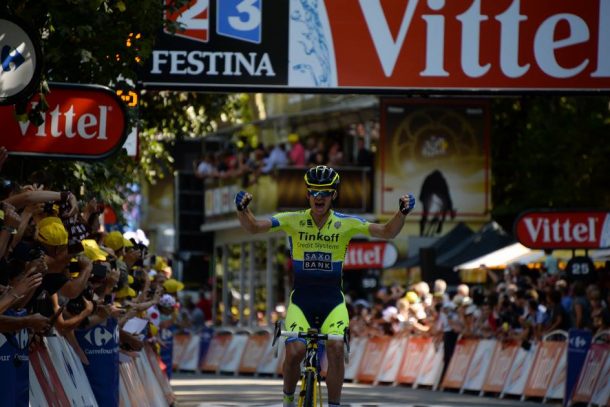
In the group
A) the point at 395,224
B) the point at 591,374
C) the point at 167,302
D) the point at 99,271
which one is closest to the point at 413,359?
the point at 591,374

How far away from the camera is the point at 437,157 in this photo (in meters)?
48.0

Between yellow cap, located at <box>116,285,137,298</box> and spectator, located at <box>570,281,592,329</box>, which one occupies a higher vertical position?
yellow cap, located at <box>116,285,137,298</box>

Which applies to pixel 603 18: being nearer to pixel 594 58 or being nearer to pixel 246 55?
pixel 594 58

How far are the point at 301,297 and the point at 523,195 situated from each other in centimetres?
3165

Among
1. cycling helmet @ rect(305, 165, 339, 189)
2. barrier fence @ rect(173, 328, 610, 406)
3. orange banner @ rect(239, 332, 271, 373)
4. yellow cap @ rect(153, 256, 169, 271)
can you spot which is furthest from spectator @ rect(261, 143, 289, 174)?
cycling helmet @ rect(305, 165, 339, 189)

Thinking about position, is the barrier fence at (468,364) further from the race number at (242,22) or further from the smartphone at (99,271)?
the smartphone at (99,271)

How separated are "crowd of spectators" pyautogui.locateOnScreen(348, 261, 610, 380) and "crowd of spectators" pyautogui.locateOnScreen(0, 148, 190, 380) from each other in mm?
8521

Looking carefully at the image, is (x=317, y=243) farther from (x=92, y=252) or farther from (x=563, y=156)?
(x=563, y=156)

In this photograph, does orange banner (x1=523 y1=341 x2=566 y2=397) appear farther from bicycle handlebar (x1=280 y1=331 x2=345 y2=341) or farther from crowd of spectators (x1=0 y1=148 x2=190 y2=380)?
bicycle handlebar (x1=280 y1=331 x2=345 y2=341)

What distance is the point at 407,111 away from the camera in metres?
47.4

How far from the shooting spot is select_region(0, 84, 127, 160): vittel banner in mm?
11039

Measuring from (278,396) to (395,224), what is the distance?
1230 cm

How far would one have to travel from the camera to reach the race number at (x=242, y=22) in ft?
58.8

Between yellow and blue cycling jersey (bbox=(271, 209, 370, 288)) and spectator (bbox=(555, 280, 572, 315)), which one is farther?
spectator (bbox=(555, 280, 572, 315))
